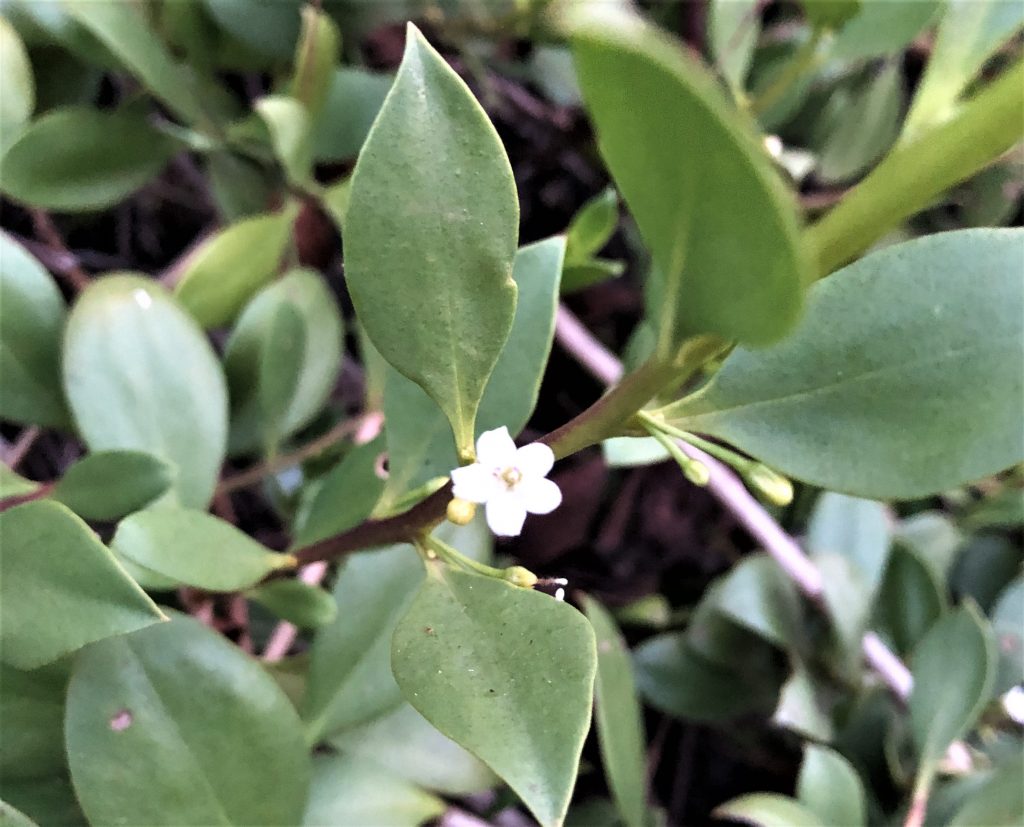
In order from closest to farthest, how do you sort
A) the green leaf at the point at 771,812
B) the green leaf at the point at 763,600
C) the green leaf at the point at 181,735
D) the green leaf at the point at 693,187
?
1. the green leaf at the point at 693,187
2. the green leaf at the point at 181,735
3. the green leaf at the point at 771,812
4. the green leaf at the point at 763,600

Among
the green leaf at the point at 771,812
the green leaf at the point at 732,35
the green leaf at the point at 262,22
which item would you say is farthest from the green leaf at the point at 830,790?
the green leaf at the point at 262,22

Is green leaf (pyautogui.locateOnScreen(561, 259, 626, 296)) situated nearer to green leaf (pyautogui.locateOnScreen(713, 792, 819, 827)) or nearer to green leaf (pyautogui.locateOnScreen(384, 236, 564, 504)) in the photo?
green leaf (pyautogui.locateOnScreen(384, 236, 564, 504))

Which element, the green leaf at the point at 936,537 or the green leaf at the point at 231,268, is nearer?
the green leaf at the point at 231,268

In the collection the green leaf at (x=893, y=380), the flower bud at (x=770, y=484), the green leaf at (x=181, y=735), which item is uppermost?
the green leaf at (x=893, y=380)

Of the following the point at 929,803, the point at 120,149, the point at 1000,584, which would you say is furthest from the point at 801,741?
the point at 120,149

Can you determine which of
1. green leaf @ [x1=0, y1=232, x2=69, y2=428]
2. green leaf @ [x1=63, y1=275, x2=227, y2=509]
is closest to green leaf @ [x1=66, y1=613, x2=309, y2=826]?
green leaf @ [x1=63, y1=275, x2=227, y2=509]

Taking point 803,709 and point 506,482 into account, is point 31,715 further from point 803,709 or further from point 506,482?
point 803,709

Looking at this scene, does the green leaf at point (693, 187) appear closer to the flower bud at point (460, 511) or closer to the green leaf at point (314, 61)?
the flower bud at point (460, 511)
